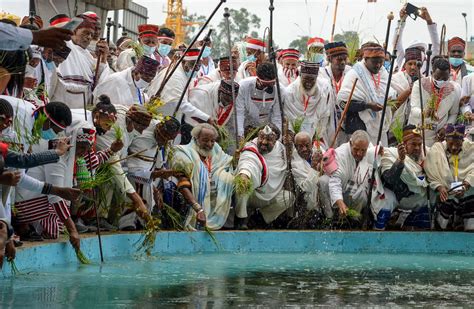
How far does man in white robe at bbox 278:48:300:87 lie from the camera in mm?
16938

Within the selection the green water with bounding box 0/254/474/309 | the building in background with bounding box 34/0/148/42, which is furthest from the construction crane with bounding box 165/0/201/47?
the green water with bounding box 0/254/474/309

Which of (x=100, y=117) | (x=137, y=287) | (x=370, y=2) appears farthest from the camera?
(x=370, y=2)

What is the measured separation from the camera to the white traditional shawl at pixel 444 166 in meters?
14.8

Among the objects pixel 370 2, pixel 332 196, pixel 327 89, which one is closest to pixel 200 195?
pixel 332 196

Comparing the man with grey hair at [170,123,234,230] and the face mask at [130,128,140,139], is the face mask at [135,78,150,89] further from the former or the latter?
the face mask at [130,128,140,139]

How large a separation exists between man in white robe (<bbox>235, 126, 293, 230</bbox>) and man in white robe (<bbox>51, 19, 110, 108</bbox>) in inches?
76.3

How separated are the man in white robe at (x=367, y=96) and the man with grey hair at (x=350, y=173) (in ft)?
3.76

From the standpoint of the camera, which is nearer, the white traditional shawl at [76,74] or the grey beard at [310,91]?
the white traditional shawl at [76,74]

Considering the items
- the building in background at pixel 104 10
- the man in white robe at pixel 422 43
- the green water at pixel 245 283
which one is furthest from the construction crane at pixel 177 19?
the green water at pixel 245 283

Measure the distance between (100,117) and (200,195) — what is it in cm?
190

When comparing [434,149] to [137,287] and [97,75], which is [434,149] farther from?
[137,287]

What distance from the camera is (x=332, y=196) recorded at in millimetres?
14492

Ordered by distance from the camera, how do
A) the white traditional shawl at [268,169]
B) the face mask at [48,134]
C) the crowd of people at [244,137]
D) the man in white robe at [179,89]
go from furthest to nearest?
1. the man in white robe at [179,89]
2. the white traditional shawl at [268,169]
3. the crowd of people at [244,137]
4. the face mask at [48,134]

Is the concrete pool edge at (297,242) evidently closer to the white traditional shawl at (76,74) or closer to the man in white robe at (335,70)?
the white traditional shawl at (76,74)
